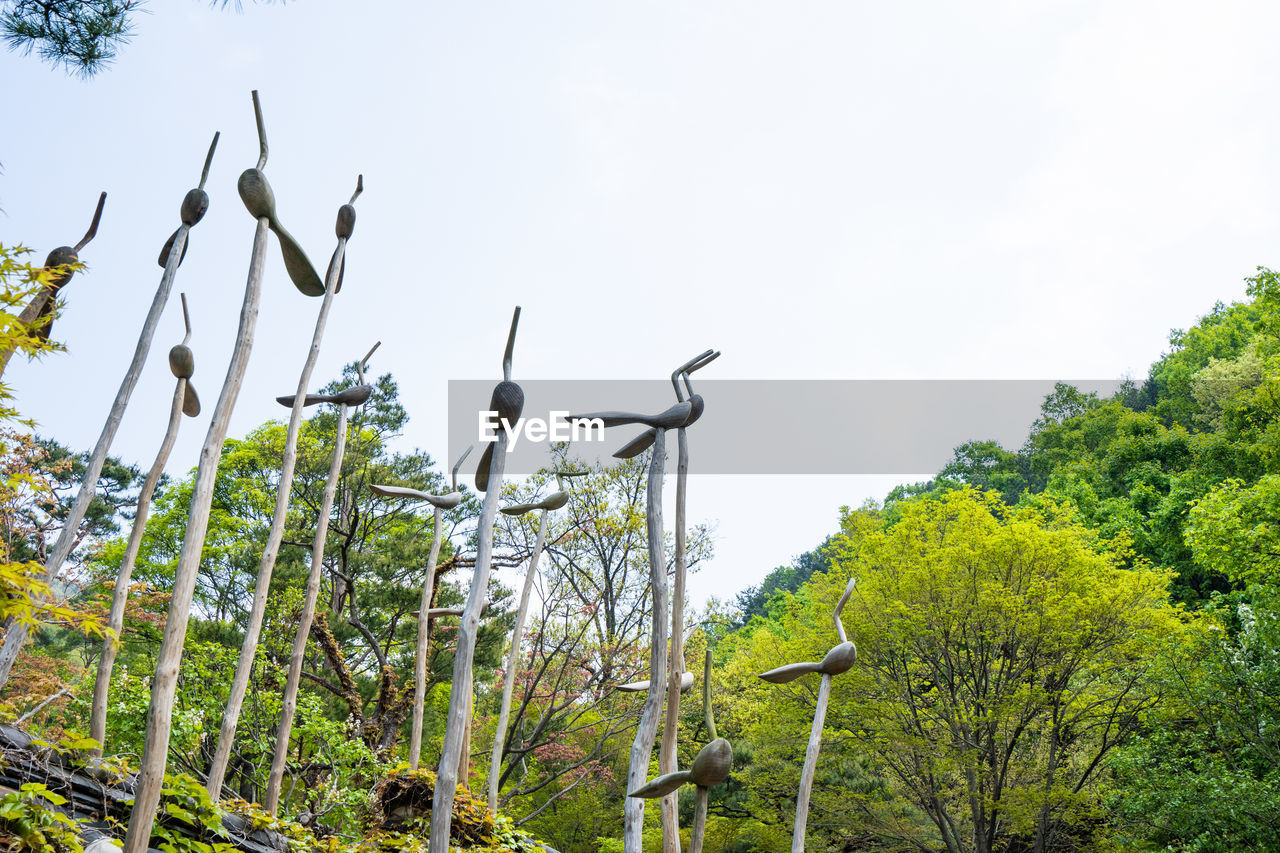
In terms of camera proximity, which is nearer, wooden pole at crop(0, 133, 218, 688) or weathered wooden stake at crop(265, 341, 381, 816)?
wooden pole at crop(0, 133, 218, 688)

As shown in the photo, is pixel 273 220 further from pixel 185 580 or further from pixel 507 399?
pixel 185 580

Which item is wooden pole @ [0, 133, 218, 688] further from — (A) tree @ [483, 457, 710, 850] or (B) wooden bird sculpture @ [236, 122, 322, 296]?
(A) tree @ [483, 457, 710, 850]

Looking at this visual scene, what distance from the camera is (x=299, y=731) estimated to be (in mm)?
7039

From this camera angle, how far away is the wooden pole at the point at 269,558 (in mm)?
4516

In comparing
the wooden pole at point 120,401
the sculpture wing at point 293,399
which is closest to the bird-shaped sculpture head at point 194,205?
the wooden pole at point 120,401

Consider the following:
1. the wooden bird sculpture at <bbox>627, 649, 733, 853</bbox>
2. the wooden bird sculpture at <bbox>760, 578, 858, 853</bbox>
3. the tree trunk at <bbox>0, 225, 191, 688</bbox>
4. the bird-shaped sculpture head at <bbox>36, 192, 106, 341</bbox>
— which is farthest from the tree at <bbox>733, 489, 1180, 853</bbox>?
the bird-shaped sculpture head at <bbox>36, 192, 106, 341</bbox>

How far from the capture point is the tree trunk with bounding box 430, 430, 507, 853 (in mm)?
2676

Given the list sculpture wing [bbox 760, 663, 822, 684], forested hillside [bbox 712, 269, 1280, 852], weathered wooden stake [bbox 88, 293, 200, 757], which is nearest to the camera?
sculpture wing [bbox 760, 663, 822, 684]

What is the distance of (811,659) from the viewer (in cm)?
1143

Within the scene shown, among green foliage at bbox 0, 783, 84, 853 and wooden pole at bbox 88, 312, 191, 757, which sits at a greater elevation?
wooden pole at bbox 88, 312, 191, 757

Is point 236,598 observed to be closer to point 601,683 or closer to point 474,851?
point 601,683

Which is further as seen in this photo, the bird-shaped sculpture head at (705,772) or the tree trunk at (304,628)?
the tree trunk at (304,628)

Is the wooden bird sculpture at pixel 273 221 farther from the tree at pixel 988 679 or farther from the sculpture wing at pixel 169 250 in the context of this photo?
the tree at pixel 988 679

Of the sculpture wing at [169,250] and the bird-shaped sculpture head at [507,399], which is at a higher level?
the sculpture wing at [169,250]
